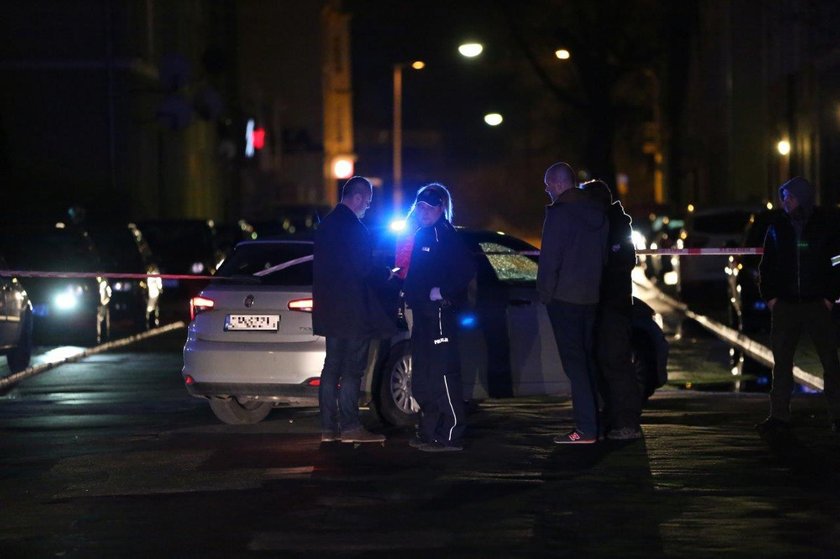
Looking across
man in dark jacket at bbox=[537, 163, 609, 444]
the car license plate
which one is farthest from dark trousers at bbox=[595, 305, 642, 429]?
the car license plate

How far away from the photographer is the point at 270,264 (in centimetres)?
1375

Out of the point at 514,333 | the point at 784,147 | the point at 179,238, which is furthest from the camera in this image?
the point at 784,147

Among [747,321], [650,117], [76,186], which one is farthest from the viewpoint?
[650,117]

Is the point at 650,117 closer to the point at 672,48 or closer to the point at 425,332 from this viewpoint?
the point at 672,48

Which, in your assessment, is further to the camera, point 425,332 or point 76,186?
point 76,186

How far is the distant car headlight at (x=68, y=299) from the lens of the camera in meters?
24.1

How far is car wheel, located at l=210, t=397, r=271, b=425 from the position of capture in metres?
14.3

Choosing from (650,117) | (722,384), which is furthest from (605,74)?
(722,384)

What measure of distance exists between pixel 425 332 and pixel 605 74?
47439 mm

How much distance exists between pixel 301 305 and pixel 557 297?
1963mm

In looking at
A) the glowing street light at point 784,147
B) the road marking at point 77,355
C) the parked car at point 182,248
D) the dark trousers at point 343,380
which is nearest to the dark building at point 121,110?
the parked car at point 182,248

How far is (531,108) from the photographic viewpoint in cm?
8312

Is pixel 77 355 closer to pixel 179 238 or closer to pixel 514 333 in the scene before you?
pixel 514 333

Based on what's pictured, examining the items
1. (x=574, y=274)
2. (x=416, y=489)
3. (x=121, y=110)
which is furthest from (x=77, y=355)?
(x=121, y=110)
